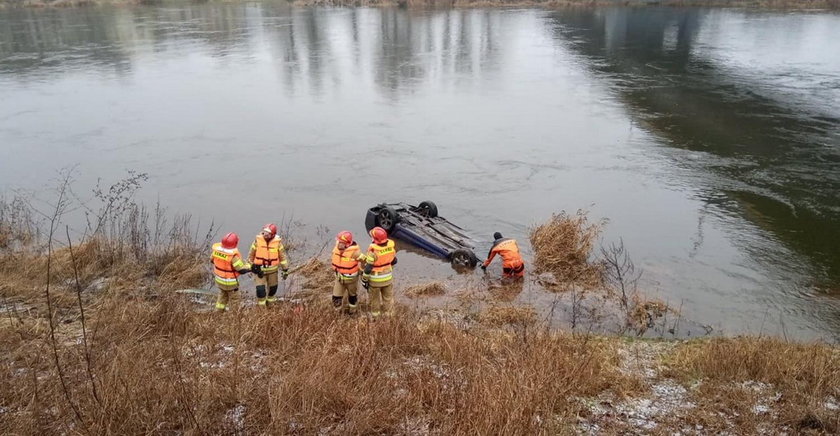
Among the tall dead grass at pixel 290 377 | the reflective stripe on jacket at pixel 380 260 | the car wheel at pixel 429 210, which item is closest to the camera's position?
the tall dead grass at pixel 290 377

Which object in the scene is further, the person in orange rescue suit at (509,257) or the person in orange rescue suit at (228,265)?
the person in orange rescue suit at (509,257)

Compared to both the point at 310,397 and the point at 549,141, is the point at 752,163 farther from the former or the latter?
the point at 310,397

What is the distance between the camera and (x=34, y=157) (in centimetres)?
1789

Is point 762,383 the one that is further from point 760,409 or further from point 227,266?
point 227,266

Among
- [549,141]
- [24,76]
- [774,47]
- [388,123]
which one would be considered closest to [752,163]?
[549,141]

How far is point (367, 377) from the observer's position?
17.6 feet

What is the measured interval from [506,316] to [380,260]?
2.04 meters

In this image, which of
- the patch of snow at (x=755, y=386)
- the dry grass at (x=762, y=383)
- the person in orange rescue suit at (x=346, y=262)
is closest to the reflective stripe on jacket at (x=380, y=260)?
the person in orange rescue suit at (x=346, y=262)

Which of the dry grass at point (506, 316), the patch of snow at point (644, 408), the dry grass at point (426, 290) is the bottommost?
the dry grass at point (426, 290)

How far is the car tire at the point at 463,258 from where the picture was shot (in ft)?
37.0

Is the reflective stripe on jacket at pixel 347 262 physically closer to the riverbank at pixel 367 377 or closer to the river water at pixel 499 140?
the riverbank at pixel 367 377

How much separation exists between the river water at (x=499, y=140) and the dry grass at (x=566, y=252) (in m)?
1.12

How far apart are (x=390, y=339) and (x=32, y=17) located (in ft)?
200

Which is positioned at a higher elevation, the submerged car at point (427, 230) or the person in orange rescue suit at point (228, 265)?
the person in orange rescue suit at point (228, 265)
